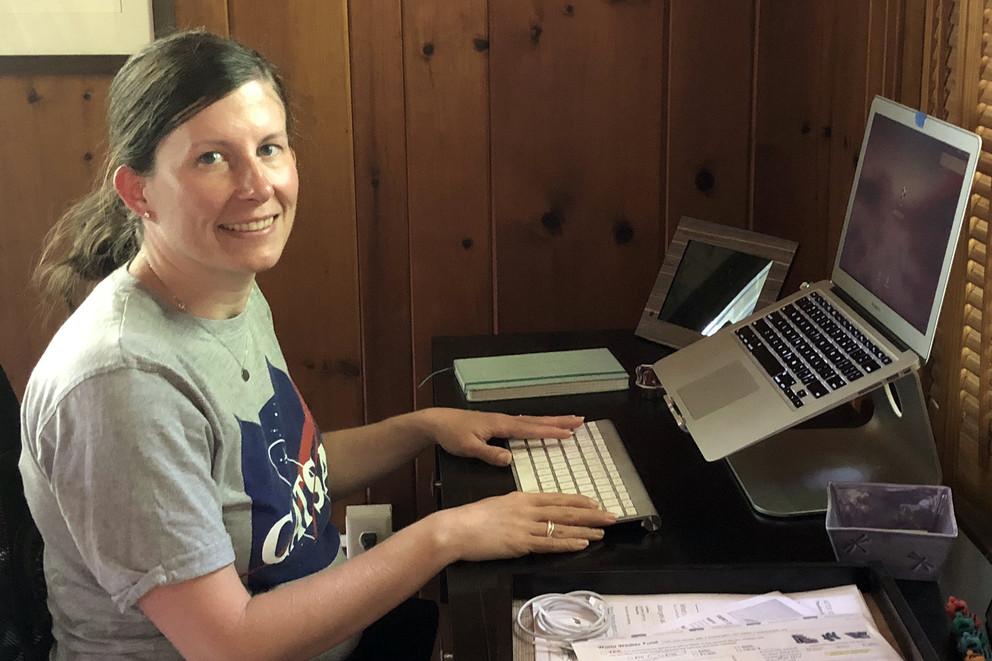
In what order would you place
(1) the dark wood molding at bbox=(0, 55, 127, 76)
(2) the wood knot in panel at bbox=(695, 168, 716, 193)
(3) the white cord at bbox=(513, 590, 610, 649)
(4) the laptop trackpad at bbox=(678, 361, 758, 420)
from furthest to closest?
1. (2) the wood knot in panel at bbox=(695, 168, 716, 193)
2. (1) the dark wood molding at bbox=(0, 55, 127, 76)
3. (4) the laptop trackpad at bbox=(678, 361, 758, 420)
4. (3) the white cord at bbox=(513, 590, 610, 649)

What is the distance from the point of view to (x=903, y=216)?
137cm

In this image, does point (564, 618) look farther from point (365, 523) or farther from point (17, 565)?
point (365, 523)

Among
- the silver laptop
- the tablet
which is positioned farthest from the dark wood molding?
the silver laptop

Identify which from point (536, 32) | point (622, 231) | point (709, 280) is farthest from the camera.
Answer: point (622, 231)

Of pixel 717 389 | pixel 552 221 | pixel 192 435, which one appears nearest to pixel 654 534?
pixel 717 389

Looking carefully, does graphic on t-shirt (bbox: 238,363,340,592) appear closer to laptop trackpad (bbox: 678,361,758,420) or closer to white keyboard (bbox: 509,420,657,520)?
white keyboard (bbox: 509,420,657,520)

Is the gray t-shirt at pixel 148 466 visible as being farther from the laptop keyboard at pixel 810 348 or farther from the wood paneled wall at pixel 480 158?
the wood paneled wall at pixel 480 158

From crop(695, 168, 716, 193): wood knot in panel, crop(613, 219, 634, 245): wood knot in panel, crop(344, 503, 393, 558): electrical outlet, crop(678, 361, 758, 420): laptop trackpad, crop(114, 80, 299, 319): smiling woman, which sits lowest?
crop(344, 503, 393, 558): electrical outlet

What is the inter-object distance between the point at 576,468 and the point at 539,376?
0.38m

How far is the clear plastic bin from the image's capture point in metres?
1.16

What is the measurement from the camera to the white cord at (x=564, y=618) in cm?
105

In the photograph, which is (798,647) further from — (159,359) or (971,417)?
(159,359)

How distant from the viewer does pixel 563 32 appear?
2158 mm

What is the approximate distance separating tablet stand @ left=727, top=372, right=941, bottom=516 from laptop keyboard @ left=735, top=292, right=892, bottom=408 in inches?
2.9
